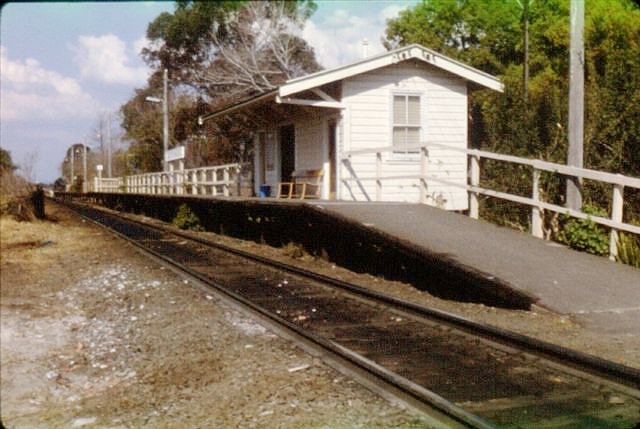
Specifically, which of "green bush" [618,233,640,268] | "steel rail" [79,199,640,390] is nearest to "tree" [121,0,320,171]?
"steel rail" [79,199,640,390]

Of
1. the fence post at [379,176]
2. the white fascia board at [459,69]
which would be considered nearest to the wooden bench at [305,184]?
the fence post at [379,176]

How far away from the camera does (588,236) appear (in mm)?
9305

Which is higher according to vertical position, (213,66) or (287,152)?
(213,66)

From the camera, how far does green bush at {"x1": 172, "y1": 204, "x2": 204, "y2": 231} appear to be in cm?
1736

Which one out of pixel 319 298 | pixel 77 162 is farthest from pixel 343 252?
pixel 77 162

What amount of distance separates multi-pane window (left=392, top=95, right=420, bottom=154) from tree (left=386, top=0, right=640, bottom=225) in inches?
60.8

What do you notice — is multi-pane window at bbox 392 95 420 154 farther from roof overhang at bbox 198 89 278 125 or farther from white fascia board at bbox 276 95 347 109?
roof overhang at bbox 198 89 278 125

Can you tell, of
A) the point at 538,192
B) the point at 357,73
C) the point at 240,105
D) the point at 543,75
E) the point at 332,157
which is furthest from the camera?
the point at 543,75

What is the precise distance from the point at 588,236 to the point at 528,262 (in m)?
1.77

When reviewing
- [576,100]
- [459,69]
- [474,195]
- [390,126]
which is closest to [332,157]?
[390,126]

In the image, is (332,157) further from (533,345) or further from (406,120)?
(533,345)

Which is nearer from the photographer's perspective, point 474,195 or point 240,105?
point 474,195

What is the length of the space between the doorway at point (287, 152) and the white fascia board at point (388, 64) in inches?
155

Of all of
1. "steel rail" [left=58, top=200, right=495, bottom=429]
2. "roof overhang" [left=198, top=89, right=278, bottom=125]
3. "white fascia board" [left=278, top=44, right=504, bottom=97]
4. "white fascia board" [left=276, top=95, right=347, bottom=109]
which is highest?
"white fascia board" [left=278, top=44, right=504, bottom=97]
